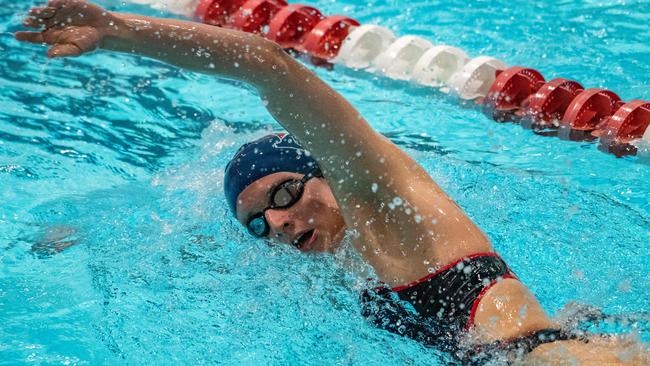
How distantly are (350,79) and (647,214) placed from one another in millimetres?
1822

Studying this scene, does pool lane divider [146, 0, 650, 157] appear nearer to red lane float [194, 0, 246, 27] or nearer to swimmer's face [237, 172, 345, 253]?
red lane float [194, 0, 246, 27]

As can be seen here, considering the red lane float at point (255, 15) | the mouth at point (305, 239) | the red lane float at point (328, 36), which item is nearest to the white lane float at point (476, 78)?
→ the red lane float at point (328, 36)

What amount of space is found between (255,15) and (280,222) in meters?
2.60

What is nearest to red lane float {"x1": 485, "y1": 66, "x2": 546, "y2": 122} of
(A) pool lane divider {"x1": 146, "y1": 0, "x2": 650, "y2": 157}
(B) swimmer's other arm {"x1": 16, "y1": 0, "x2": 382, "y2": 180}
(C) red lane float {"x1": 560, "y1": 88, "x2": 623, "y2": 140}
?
(A) pool lane divider {"x1": 146, "y1": 0, "x2": 650, "y2": 157}

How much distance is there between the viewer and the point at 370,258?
2.13m

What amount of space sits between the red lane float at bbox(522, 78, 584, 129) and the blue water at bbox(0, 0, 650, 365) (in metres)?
0.08

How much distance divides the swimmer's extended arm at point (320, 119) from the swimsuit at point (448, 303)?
5cm

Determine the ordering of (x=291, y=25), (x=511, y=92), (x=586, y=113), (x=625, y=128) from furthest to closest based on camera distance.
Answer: (x=291, y=25) → (x=511, y=92) → (x=586, y=113) → (x=625, y=128)

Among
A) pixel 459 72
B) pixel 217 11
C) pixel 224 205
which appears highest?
pixel 459 72

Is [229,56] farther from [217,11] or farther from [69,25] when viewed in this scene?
[217,11]

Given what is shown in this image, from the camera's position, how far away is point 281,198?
233 centimetres

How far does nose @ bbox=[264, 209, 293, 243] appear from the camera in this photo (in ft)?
7.56

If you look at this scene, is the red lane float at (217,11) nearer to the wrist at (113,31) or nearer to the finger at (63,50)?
the wrist at (113,31)

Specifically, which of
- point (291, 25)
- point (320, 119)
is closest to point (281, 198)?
point (320, 119)
